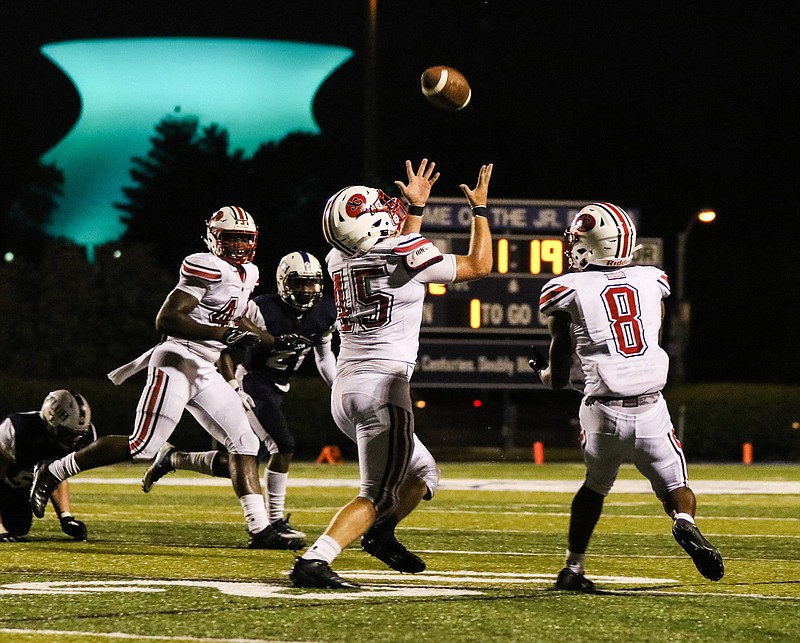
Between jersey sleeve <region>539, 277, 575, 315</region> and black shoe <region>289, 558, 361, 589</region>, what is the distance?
1.32 meters

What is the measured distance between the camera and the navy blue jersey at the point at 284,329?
9008 millimetres

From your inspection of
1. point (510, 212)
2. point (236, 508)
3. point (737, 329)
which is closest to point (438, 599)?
point (236, 508)

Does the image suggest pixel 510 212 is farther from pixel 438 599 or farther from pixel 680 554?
pixel 438 599

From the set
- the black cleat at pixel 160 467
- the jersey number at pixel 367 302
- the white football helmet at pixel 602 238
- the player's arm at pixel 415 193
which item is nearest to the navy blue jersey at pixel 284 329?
the black cleat at pixel 160 467

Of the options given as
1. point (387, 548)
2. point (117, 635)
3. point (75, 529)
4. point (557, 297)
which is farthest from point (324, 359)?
point (117, 635)

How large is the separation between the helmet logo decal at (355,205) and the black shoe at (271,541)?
8.33ft

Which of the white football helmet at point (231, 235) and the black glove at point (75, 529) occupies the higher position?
the white football helmet at point (231, 235)

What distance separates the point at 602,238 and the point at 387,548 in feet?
5.12

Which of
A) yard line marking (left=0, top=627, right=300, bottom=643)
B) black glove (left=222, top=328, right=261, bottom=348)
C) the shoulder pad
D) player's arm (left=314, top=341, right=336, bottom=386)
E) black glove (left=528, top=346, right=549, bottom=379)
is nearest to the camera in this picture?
yard line marking (left=0, top=627, right=300, bottom=643)

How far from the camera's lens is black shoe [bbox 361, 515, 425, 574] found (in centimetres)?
611

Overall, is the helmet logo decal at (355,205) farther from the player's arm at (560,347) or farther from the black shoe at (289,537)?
the black shoe at (289,537)

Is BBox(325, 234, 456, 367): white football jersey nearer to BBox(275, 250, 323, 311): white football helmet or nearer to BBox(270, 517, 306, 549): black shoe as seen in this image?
BBox(270, 517, 306, 549): black shoe

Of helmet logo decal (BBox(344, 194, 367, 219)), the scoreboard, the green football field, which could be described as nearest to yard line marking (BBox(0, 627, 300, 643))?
the green football field

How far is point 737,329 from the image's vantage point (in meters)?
44.1
